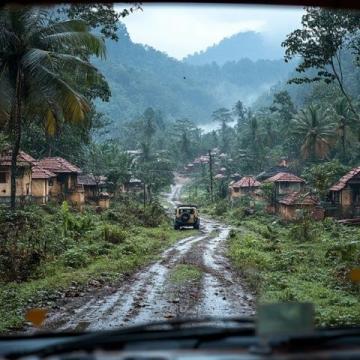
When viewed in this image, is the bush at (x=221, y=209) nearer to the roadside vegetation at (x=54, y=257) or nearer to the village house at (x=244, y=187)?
the village house at (x=244, y=187)

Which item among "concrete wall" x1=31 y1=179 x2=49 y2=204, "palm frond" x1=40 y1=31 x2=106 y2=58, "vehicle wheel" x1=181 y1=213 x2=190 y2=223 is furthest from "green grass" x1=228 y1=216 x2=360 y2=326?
"concrete wall" x1=31 y1=179 x2=49 y2=204

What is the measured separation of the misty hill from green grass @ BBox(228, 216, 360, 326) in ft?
297

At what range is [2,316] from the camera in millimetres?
9586

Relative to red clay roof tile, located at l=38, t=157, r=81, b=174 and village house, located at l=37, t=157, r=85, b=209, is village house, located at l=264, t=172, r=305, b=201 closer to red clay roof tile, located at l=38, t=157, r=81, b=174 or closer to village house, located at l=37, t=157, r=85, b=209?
village house, located at l=37, t=157, r=85, b=209

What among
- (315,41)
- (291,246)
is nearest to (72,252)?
(291,246)

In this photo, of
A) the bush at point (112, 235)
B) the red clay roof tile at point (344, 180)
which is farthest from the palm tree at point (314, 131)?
the bush at point (112, 235)

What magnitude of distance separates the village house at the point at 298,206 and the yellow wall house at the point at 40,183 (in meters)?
16.9

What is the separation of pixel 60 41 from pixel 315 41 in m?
10.1

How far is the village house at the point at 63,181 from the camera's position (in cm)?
3853

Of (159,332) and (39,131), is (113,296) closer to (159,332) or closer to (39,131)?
(159,332)

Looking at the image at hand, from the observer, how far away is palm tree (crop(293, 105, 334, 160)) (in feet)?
166

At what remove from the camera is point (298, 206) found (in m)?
36.1

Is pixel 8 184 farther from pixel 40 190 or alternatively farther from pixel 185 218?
pixel 185 218

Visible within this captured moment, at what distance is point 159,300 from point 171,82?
152587 mm
